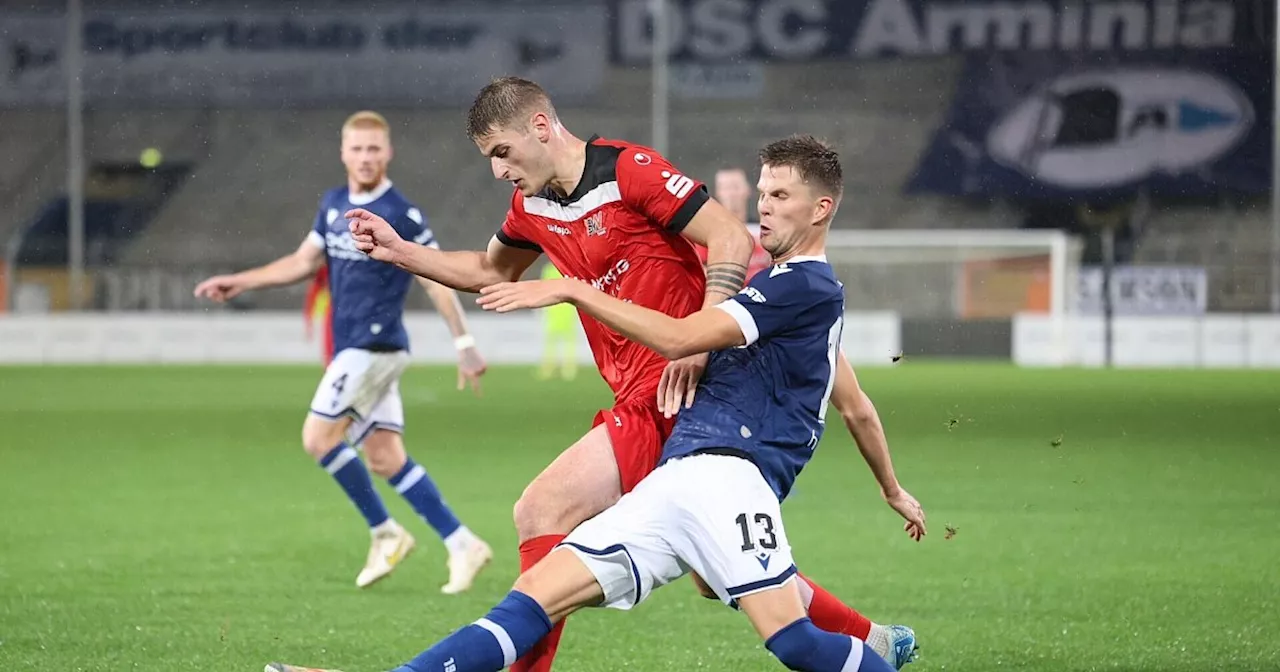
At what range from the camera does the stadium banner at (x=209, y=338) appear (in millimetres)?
28422

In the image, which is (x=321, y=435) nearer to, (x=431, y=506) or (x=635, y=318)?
(x=431, y=506)

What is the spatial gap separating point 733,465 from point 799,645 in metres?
0.45

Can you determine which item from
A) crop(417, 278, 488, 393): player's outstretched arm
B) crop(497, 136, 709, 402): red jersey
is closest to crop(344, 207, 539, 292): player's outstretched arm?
crop(497, 136, 709, 402): red jersey

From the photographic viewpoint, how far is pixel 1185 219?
32.5 metres

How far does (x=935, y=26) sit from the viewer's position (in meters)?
33.7

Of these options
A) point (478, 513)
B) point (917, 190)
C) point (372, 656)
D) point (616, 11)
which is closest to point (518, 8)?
point (616, 11)

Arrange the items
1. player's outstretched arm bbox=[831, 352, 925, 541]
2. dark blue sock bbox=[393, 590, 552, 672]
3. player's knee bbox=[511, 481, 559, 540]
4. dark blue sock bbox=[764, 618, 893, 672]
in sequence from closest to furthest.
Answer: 1. dark blue sock bbox=[393, 590, 552, 672]
2. dark blue sock bbox=[764, 618, 893, 672]
3. player's knee bbox=[511, 481, 559, 540]
4. player's outstretched arm bbox=[831, 352, 925, 541]

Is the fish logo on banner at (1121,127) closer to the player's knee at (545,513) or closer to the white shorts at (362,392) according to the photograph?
the white shorts at (362,392)

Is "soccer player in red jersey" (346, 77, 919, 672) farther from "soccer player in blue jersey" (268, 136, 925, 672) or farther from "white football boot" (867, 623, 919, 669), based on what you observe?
"soccer player in blue jersey" (268, 136, 925, 672)

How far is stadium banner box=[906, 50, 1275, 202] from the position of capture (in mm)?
32062

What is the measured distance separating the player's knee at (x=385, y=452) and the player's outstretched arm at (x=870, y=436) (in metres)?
3.57

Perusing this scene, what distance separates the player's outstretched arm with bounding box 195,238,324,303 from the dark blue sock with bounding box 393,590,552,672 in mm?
3205

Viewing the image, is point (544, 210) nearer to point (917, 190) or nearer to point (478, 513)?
point (478, 513)

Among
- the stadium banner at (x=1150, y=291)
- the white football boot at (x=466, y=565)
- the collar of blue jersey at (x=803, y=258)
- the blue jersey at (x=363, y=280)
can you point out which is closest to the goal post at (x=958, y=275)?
the stadium banner at (x=1150, y=291)
